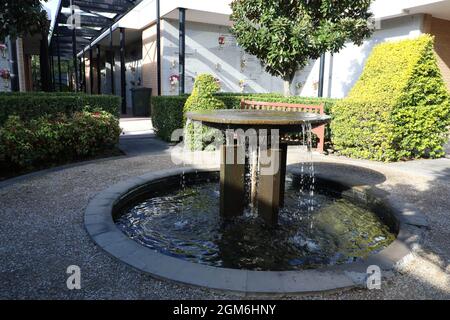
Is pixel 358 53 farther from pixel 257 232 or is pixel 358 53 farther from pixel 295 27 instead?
pixel 257 232

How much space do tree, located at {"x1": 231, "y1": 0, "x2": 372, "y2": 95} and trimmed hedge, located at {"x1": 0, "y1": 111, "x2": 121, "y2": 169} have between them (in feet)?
13.8

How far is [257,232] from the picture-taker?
3854 mm

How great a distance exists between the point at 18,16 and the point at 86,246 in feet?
15.6

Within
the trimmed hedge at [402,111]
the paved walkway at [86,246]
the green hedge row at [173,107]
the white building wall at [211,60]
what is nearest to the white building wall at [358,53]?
the white building wall at [211,60]

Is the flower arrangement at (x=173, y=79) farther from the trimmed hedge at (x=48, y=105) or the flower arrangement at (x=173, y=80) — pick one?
the trimmed hedge at (x=48, y=105)

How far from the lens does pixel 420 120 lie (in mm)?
7023

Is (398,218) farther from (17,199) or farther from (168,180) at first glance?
(17,199)

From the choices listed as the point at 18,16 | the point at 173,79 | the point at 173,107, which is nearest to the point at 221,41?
the point at 173,79

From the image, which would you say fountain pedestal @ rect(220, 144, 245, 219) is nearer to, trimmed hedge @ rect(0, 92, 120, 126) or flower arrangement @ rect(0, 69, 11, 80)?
trimmed hedge @ rect(0, 92, 120, 126)

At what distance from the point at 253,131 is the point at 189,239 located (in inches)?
52.2

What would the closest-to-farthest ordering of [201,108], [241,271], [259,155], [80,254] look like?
[241,271]
[80,254]
[259,155]
[201,108]

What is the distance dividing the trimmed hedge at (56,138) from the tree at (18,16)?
148cm
